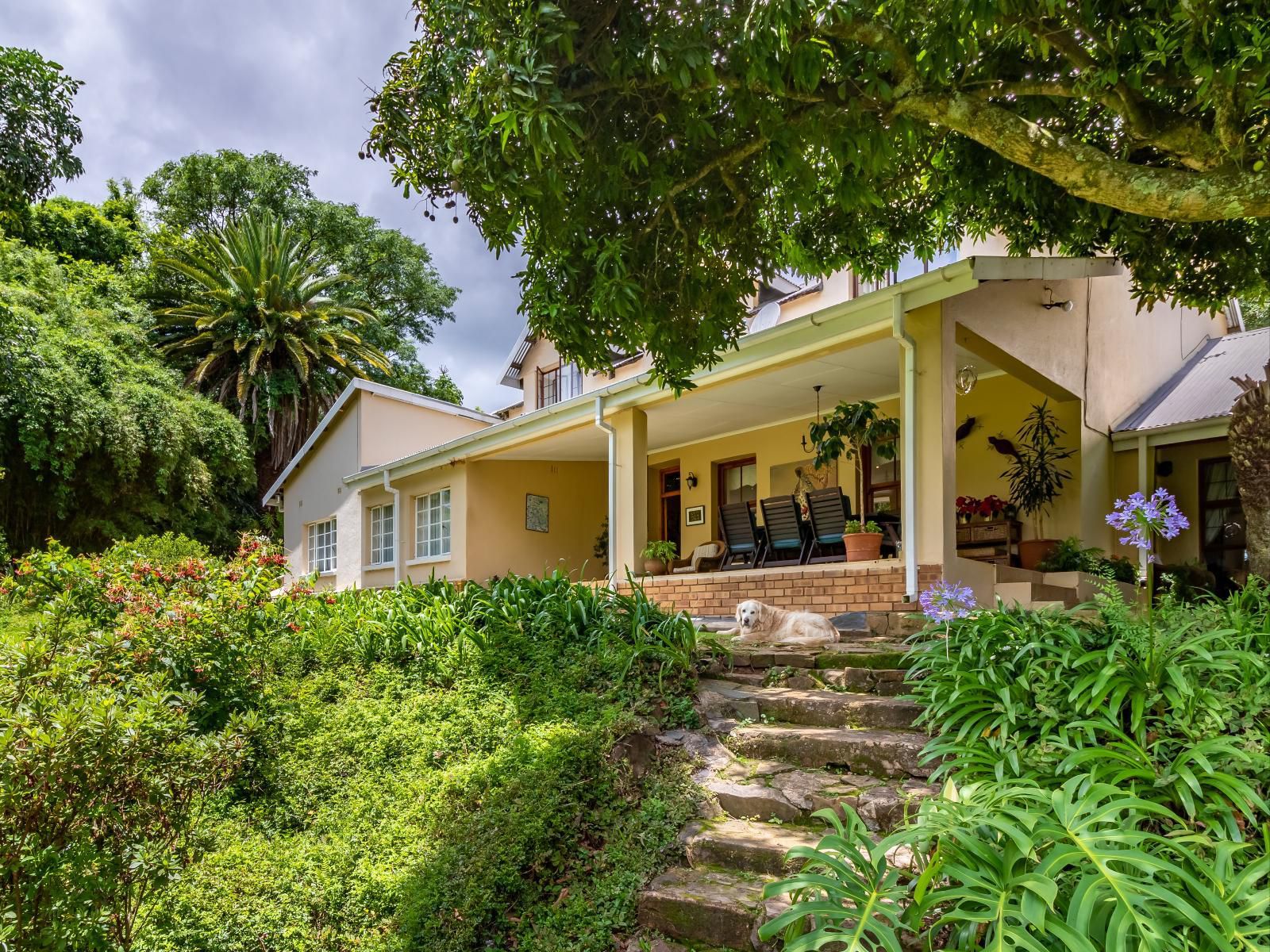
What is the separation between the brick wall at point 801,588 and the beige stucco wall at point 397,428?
970 centimetres

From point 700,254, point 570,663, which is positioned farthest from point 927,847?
point 700,254

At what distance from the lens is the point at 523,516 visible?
14391 millimetres

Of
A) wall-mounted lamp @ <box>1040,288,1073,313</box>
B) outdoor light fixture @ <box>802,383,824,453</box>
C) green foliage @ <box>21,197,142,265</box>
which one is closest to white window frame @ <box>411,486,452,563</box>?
outdoor light fixture @ <box>802,383,824,453</box>

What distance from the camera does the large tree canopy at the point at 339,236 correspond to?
28.2 metres

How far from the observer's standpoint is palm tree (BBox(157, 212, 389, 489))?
78.8 ft

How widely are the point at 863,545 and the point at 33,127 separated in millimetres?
9886

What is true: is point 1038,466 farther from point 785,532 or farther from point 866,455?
point 785,532

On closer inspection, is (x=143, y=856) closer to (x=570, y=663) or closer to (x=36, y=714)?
(x=36, y=714)

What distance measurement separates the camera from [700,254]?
18.2ft

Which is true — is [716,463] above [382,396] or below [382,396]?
below

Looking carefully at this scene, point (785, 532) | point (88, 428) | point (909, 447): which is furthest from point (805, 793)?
point (88, 428)

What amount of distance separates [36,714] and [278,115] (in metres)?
15.0

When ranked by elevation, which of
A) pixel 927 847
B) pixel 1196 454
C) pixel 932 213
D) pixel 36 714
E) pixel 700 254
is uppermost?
pixel 932 213

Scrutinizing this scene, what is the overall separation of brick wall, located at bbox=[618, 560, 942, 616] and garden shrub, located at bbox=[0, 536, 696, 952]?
2.20 meters
